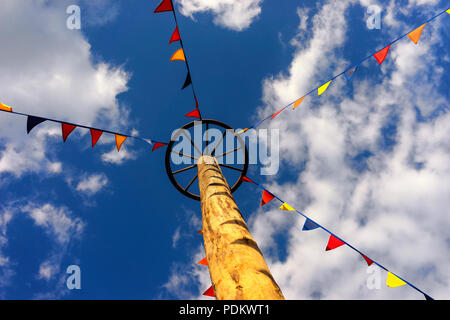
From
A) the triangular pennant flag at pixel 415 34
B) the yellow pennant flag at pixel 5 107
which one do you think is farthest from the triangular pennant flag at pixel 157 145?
the triangular pennant flag at pixel 415 34

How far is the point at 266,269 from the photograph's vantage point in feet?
6.74

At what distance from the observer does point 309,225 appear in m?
5.46

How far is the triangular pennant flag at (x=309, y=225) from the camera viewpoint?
213 inches

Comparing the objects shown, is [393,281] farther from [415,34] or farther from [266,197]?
[415,34]

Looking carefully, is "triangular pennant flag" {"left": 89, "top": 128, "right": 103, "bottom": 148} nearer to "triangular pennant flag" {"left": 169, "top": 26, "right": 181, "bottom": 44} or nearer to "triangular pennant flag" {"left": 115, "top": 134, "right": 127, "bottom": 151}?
"triangular pennant flag" {"left": 115, "top": 134, "right": 127, "bottom": 151}

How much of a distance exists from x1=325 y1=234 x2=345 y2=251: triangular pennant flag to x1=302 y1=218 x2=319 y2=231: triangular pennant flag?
0.42 m

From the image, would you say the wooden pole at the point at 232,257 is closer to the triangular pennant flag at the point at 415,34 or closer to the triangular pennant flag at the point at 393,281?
the triangular pennant flag at the point at 393,281

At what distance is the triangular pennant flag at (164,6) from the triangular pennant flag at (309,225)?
516 cm

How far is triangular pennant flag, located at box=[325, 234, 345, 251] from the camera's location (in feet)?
16.3

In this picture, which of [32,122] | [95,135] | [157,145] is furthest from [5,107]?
[157,145]

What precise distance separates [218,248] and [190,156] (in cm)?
438

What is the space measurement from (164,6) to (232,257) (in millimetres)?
4179
